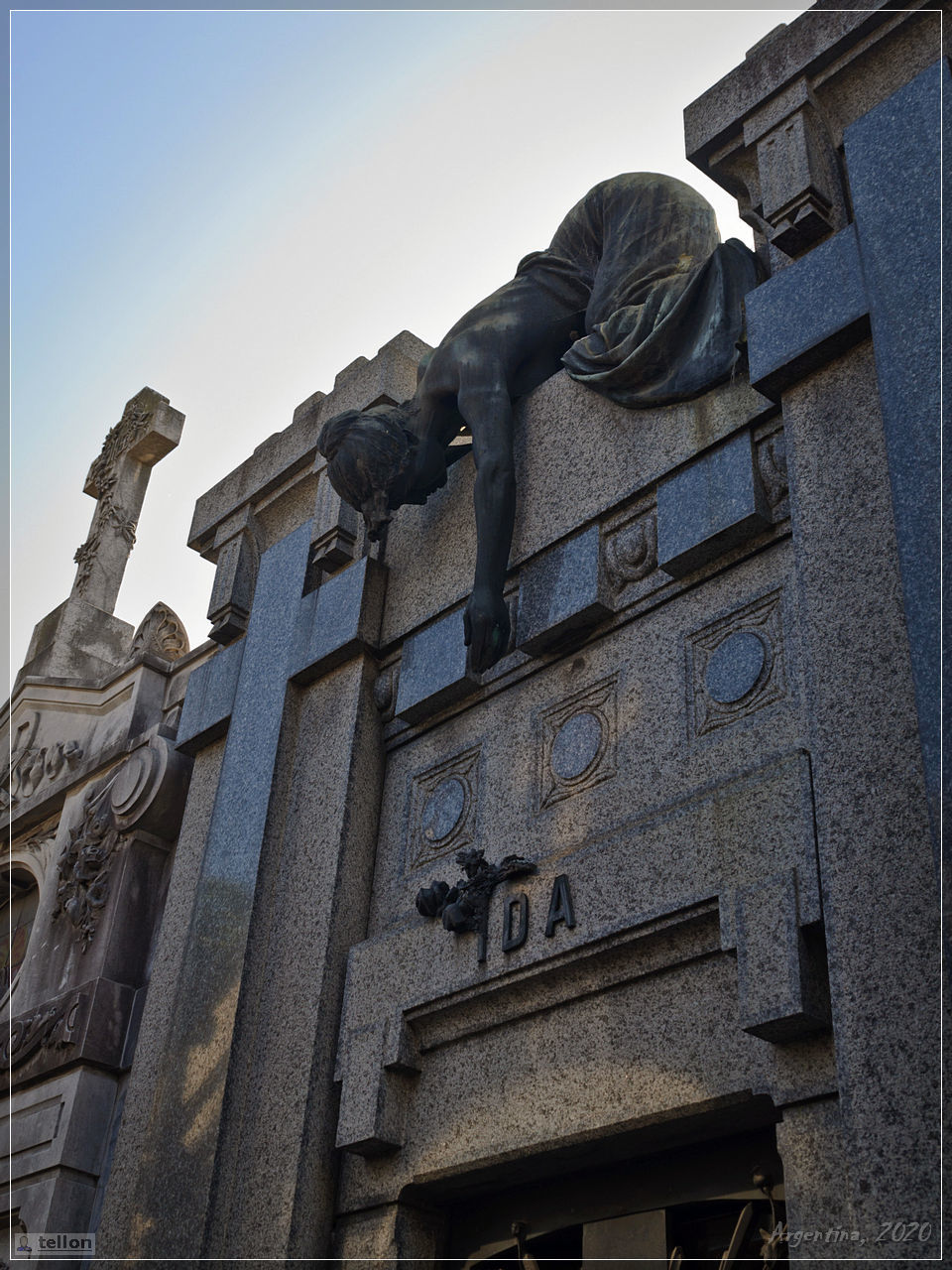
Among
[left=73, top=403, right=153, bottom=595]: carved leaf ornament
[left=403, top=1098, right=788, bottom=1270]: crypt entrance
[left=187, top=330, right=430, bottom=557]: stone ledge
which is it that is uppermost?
[left=73, top=403, right=153, bottom=595]: carved leaf ornament

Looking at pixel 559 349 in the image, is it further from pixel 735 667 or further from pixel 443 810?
pixel 735 667

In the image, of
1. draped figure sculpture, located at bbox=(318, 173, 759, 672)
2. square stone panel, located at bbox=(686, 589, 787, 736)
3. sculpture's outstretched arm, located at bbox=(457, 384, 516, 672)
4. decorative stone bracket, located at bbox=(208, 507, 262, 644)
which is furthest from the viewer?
decorative stone bracket, located at bbox=(208, 507, 262, 644)

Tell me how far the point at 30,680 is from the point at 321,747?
4.98 m

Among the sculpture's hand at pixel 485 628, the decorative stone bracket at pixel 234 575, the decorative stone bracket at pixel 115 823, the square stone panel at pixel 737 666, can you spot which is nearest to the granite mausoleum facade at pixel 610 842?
the square stone panel at pixel 737 666

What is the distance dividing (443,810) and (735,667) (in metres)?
1.86

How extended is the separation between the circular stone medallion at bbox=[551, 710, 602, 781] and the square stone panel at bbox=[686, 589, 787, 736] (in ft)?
1.83

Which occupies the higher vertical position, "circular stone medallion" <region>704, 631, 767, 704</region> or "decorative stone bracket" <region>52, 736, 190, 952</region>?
"decorative stone bracket" <region>52, 736, 190, 952</region>

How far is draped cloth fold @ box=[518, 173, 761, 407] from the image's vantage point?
684cm

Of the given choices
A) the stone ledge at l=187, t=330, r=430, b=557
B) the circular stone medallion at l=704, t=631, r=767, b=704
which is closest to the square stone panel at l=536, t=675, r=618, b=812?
the circular stone medallion at l=704, t=631, r=767, b=704

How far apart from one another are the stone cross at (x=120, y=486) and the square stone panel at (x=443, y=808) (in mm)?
6954

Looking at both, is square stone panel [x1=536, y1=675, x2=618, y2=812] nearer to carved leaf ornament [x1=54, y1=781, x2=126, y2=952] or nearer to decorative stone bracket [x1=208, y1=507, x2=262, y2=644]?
decorative stone bracket [x1=208, y1=507, x2=262, y2=644]

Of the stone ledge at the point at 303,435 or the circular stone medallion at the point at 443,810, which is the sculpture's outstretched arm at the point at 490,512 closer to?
the circular stone medallion at the point at 443,810

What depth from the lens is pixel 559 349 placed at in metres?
8.34

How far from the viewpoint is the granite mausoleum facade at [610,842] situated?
16.1 ft
